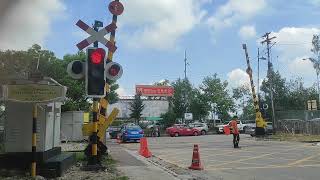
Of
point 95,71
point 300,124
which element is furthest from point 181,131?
point 95,71

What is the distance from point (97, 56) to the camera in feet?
39.7

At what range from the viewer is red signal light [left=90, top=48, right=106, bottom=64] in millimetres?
12086

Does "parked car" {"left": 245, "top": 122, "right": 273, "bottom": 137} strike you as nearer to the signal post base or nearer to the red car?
the red car

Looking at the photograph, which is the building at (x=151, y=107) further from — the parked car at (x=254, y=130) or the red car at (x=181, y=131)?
the parked car at (x=254, y=130)

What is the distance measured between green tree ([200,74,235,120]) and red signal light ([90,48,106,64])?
70.7 meters

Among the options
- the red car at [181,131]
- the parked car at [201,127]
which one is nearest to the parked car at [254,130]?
the red car at [181,131]

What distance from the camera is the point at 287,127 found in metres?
46.5

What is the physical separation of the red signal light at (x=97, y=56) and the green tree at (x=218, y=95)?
232 feet

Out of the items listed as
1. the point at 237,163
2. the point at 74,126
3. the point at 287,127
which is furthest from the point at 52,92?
the point at 287,127

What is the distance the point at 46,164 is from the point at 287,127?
38.1 metres

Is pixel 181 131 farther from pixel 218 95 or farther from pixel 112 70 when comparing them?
pixel 112 70

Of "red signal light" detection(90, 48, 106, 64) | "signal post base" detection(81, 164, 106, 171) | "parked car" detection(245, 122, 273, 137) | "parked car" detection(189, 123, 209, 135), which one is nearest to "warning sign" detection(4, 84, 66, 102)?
"red signal light" detection(90, 48, 106, 64)

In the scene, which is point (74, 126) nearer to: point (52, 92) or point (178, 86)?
point (52, 92)

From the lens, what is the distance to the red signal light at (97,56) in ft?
39.7
